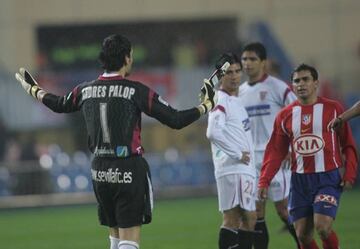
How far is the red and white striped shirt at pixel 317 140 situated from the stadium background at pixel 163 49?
15.4 metres

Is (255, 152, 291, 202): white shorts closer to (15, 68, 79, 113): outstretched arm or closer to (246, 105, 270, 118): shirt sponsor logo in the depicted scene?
(246, 105, 270, 118): shirt sponsor logo

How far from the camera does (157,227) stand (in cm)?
1938

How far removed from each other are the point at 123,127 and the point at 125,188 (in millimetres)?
533

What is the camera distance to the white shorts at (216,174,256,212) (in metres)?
12.9

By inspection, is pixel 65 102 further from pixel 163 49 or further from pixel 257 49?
pixel 163 49

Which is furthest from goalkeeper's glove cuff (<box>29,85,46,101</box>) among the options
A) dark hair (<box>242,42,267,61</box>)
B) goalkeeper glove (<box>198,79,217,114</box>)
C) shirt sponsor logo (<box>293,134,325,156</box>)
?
dark hair (<box>242,42,267,61</box>)

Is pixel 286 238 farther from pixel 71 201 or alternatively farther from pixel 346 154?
pixel 71 201

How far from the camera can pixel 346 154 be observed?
1163cm

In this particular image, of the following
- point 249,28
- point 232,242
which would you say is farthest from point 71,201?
point 232,242

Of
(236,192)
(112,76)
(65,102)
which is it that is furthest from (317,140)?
(65,102)

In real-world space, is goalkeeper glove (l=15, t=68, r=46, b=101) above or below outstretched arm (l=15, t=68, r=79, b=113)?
above

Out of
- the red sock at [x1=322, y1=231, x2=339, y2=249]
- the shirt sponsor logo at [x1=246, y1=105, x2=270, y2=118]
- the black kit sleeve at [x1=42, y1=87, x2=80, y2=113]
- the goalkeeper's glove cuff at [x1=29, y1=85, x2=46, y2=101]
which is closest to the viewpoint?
the black kit sleeve at [x1=42, y1=87, x2=80, y2=113]

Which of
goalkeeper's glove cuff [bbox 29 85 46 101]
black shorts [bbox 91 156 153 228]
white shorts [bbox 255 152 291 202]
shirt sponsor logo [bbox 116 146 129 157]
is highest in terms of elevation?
goalkeeper's glove cuff [bbox 29 85 46 101]

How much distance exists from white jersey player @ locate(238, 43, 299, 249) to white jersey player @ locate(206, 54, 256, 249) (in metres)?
1.08
